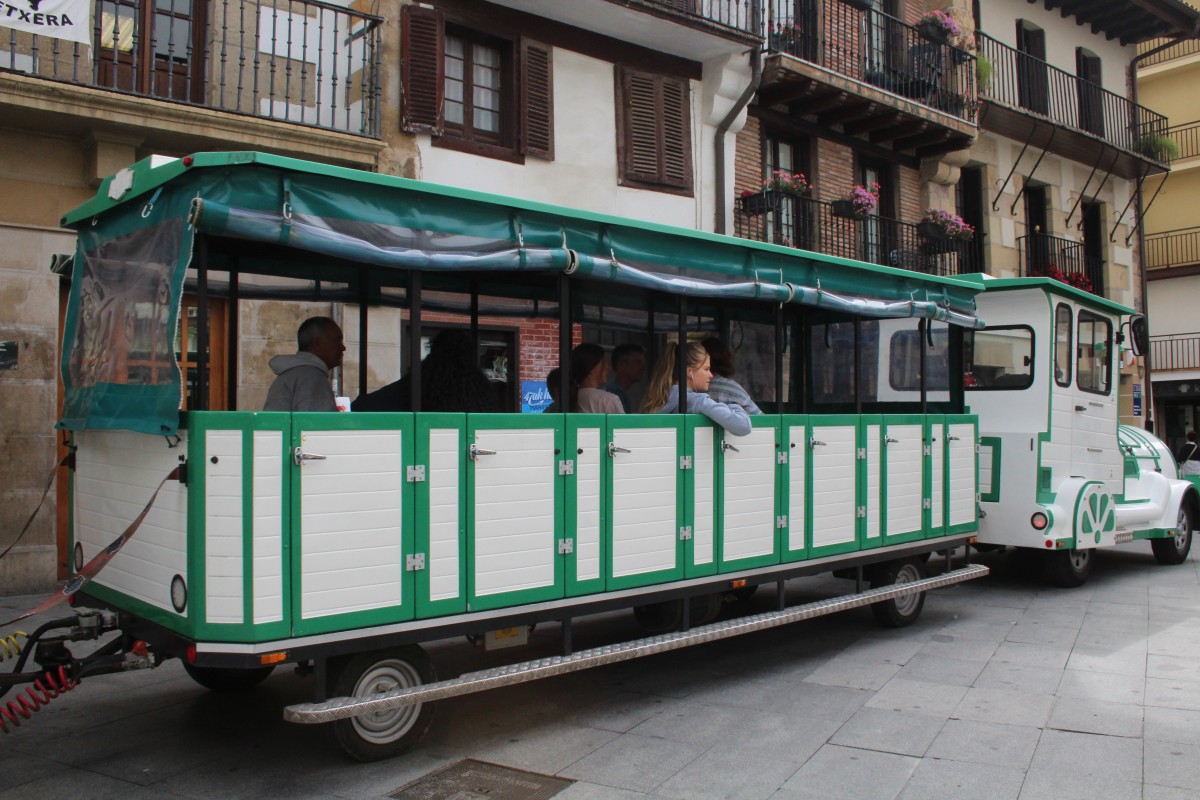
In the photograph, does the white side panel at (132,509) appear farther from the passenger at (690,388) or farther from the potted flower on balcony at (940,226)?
the potted flower on balcony at (940,226)

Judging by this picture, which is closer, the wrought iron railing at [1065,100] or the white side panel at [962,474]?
the white side panel at [962,474]

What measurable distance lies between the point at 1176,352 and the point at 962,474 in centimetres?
2470

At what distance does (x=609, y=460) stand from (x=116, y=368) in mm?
2635

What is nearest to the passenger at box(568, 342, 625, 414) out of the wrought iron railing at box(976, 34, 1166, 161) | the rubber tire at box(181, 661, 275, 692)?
the rubber tire at box(181, 661, 275, 692)

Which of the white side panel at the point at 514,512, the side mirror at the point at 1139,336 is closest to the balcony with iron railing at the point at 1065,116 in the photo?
the side mirror at the point at 1139,336

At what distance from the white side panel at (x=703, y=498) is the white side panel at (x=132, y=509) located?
9.82 feet

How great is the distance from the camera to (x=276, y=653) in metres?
4.29

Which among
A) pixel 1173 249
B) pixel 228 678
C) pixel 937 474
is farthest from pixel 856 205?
pixel 1173 249

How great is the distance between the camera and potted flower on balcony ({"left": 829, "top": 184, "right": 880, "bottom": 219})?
1667 centimetres

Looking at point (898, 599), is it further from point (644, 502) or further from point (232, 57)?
point (232, 57)

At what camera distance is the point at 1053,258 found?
73.3ft

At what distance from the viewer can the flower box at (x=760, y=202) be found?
1542cm

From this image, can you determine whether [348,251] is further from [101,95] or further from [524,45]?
[524,45]

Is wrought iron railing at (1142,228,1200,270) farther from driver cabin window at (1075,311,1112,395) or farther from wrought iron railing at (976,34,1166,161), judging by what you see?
driver cabin window at (1075,311,1112,395)
